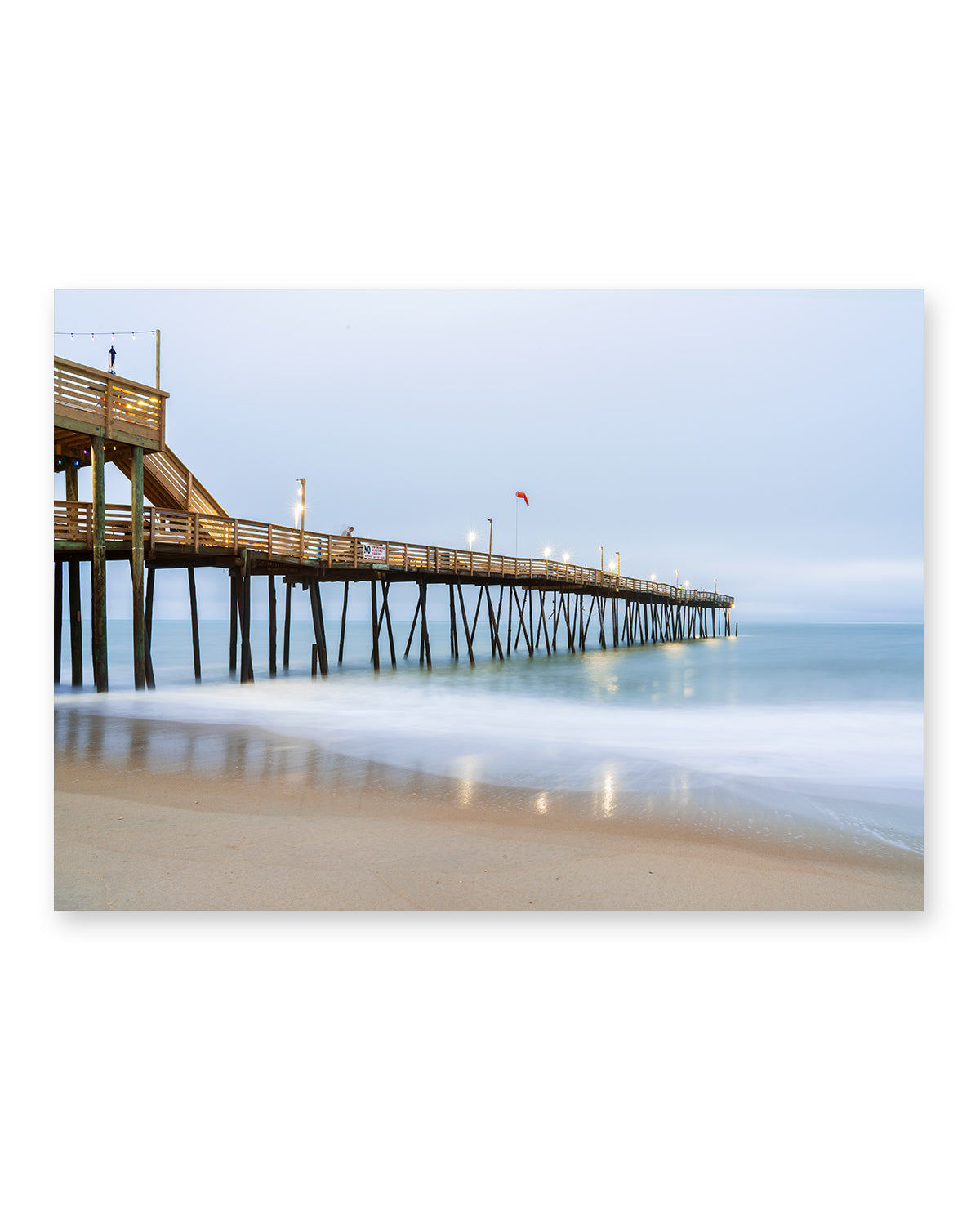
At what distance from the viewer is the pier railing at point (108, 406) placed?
7098mm

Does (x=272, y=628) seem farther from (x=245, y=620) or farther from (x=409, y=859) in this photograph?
(x=409, y=859)

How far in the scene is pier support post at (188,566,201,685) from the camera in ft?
41.1

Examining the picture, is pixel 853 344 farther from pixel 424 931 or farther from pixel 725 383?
pixel 424 931

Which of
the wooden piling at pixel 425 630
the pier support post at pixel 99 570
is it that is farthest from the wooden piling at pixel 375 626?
the pier support post at pixel 99 570

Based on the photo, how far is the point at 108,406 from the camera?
7871 mm

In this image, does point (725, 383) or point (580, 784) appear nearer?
point (580, 784)

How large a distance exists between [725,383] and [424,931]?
17.6 feet
